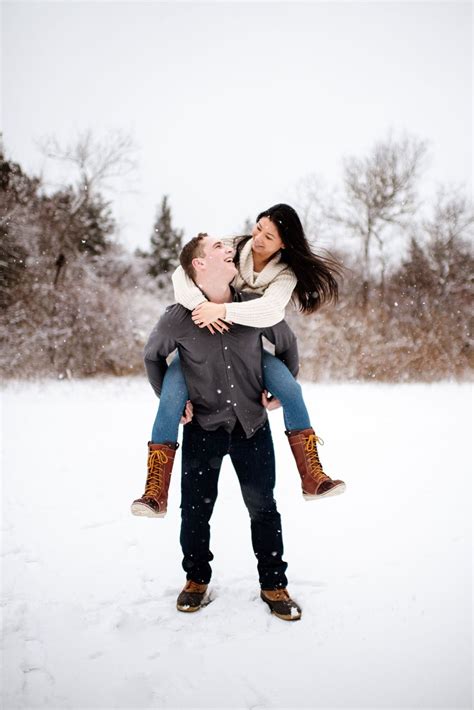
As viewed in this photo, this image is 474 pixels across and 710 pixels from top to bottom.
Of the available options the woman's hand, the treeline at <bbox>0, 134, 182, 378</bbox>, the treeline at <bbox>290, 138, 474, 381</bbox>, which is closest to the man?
the woman's hand

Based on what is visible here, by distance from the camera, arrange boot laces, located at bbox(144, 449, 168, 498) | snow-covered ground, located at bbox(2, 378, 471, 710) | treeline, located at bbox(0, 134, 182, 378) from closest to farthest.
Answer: snow-covered ground, located at bbox(2, 378, 471, 710), boot laces, located at bbox(144, 449, 168, 498), treeline, located at bbox(0, 134, 182, 378)

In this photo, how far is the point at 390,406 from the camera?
31.0 feet

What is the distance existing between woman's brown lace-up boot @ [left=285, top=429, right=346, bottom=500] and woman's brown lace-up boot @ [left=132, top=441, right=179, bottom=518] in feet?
1.98

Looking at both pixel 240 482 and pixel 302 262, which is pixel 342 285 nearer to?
pixel 302 262

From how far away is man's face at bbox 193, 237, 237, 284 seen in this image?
2354mm

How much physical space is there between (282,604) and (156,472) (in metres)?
1.00

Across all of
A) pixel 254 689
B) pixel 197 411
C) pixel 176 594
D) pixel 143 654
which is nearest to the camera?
pixel 254 689

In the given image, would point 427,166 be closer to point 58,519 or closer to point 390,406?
point 390,406

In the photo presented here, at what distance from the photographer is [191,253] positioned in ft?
8.04

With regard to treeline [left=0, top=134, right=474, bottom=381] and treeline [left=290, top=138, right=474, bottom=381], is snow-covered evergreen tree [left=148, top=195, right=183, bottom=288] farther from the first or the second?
treeline [left=290, top=138, right=474, bottom=381]

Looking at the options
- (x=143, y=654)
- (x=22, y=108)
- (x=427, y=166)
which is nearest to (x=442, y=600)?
(x=143, y=654)

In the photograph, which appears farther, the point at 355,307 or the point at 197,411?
the point at 355,307

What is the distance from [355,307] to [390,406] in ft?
15.1

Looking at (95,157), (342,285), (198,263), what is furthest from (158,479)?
(95,157)
